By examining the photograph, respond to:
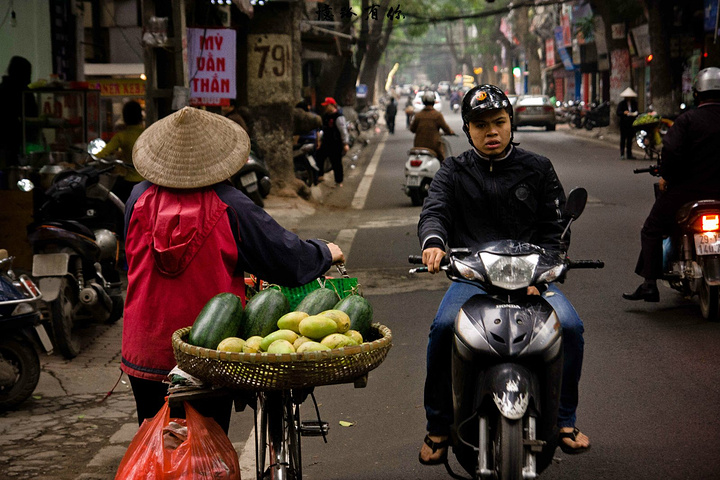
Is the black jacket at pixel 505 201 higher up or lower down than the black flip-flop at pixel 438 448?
higher up

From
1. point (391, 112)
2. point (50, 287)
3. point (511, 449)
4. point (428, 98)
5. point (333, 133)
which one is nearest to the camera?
point (511, 449)

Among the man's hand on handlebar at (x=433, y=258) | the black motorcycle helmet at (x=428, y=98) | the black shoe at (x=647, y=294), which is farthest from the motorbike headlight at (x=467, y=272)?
the black motorcycle helmet at (x=428, y=98)

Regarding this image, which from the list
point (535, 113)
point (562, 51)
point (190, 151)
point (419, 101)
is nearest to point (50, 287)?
point (190, 151)

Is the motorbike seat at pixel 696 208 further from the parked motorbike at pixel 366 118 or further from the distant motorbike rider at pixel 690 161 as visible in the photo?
the parked motorbike at pixel 366 118

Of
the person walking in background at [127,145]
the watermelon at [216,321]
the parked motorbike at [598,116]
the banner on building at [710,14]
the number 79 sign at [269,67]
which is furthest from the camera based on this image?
the parked motorbike at [598,116]

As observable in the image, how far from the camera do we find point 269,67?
16562mm

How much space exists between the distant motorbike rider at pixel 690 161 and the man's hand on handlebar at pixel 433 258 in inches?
162

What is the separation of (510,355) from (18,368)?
363 cm

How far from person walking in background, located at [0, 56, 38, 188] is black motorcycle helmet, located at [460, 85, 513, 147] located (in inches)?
326

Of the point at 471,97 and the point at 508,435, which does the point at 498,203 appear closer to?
the point at 471,97

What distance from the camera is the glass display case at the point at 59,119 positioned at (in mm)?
11305

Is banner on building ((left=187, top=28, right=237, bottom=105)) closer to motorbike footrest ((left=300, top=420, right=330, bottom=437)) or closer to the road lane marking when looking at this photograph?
the road lane marking

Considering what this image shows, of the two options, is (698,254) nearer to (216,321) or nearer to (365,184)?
(216,321)

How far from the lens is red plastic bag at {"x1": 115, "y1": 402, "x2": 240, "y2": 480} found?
3299 millimetres
